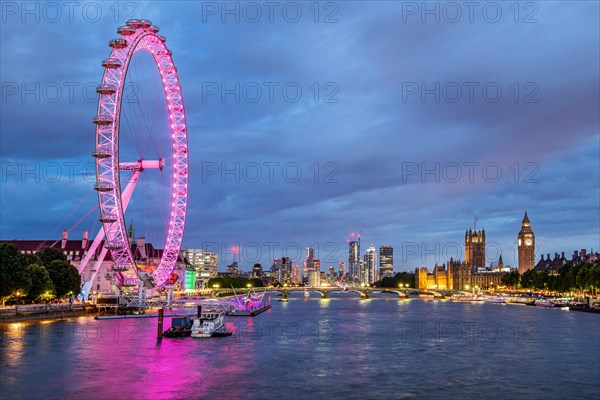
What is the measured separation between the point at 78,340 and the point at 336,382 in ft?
101

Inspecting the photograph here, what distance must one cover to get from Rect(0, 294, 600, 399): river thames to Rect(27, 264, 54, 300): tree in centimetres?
874

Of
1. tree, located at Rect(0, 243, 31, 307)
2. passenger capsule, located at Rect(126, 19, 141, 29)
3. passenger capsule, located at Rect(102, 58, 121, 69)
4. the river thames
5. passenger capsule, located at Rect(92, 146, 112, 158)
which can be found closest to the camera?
the river thames

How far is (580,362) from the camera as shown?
5588 cm

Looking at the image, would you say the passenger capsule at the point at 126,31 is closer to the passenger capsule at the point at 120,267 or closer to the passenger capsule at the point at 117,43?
the passenger capsule at the point at 117,43

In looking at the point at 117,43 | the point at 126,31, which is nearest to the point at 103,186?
the point at 117,43

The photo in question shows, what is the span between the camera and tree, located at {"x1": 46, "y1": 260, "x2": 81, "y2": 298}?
9862 centimetres

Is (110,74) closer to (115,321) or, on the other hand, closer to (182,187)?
(182,187)

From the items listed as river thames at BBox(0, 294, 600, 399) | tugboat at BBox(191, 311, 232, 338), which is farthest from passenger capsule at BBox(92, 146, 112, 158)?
tugboat at BBox(191, 311, 232, 338)

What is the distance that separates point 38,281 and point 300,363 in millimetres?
48253

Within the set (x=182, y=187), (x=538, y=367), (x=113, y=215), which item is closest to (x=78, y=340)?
(x=113, y=215)

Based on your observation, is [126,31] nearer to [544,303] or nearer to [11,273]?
[11,273]

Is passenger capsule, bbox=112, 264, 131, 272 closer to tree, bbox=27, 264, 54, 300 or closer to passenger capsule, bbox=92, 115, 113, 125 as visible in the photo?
tree, bbox=27, 264, 54, 300

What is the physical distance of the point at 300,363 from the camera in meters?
55.0

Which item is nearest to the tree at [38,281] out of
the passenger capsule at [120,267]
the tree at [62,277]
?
the tree at [62,277]
